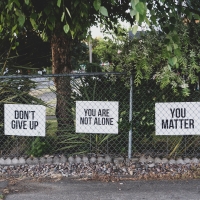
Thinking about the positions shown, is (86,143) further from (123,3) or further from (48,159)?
(123,3)

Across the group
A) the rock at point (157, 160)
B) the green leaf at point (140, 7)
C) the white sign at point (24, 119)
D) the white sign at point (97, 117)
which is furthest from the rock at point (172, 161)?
the green leaf at point (140, 7)

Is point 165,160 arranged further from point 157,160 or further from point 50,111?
point 50,111

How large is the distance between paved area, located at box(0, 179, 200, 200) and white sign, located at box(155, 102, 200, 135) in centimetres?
84

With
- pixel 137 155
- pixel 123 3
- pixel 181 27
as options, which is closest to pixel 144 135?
pixel 137 155

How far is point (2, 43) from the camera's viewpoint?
21.2 feet

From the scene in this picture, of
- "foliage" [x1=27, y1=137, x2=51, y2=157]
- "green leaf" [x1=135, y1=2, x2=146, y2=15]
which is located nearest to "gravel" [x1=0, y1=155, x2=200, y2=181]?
"foliage" [x1=27, y1=137, x2=51, y2=157]

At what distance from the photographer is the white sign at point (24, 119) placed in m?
5.37

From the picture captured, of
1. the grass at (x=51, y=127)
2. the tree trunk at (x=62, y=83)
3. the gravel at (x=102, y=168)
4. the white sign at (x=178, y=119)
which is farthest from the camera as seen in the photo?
the grass at (x=51, y=127)

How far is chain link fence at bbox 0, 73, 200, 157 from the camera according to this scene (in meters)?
5.27

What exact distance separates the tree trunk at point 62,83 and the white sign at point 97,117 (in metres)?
0.33

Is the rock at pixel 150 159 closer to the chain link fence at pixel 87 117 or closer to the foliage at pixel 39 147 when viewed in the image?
the chain link fence at pixel 87 117

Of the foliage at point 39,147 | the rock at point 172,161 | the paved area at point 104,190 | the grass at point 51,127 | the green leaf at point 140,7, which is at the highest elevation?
the green leaf at point 140,7

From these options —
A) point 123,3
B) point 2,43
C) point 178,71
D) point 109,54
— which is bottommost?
point 178,71

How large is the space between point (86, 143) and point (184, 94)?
1810 mm
